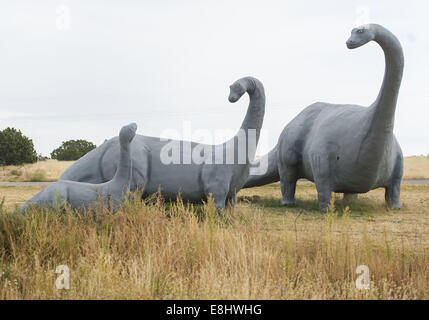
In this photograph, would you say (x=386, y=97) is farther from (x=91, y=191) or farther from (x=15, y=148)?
(x=15, y=148)

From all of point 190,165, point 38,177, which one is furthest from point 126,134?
point 38,177

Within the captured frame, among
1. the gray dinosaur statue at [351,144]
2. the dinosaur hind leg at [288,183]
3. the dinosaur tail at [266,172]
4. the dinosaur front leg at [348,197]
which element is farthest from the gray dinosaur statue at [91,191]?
the dinosaur front leg at [348,197]

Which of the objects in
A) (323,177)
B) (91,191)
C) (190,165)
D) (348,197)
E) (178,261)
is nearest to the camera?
(178,261)

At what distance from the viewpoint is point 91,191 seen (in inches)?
210

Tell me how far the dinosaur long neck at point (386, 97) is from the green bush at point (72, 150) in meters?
39.0

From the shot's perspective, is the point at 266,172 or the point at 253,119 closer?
the point at 253,119

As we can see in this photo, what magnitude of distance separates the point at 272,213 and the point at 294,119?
236cm

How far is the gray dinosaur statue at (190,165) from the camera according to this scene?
6.33 meters


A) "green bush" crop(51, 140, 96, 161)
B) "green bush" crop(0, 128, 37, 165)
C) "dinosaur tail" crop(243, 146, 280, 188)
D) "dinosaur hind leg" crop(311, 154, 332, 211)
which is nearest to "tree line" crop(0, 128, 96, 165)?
"green bush" crop(0, 128, 37, 165)

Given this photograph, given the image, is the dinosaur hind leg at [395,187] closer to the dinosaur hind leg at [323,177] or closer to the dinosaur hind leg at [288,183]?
the dinosaur hind leg at [323,177]

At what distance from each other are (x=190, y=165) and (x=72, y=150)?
134 feet

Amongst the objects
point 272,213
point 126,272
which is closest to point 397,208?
point 272,213

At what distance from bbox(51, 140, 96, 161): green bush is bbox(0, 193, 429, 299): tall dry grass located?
133 ft
